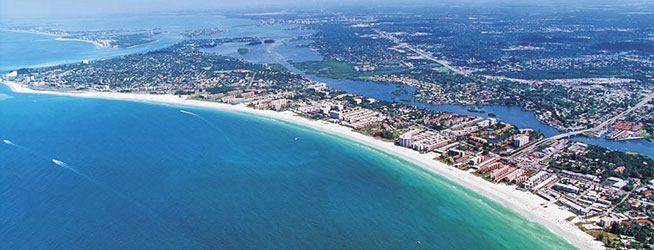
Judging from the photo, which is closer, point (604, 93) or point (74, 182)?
point (74, 182)

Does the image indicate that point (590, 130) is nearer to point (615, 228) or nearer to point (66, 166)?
point (615, 228)

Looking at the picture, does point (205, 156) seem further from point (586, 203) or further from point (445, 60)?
point (445, 60)

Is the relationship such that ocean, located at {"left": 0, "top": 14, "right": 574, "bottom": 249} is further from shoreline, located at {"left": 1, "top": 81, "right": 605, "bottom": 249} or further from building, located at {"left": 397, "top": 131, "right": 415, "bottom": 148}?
building, located at {"left": 397, "top": 131, "right": 415, "bottom": 148}

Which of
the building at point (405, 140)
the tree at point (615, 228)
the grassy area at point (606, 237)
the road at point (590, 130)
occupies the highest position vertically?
the building at point (405, 140)

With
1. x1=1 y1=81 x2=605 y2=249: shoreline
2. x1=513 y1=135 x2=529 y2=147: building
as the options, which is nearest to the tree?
x1=1 y1=81 x2=605 y2=249: shoreline

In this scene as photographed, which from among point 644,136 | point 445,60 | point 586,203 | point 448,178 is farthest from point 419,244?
point 445,60

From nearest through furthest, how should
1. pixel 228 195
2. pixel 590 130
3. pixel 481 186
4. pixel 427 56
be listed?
pixel 228 195 < pixel 481 186 < pixel 590 130 < pixel 427 56

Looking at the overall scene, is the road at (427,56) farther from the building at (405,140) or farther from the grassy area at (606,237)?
the grassy area at (606,237)

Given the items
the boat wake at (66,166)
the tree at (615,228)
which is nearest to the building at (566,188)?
the tree at (615,228)

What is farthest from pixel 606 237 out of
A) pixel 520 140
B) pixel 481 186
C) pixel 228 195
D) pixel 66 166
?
pixel 66 166
